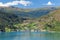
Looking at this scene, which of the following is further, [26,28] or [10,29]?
[26,28]

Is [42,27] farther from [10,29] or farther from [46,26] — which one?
[10,29]

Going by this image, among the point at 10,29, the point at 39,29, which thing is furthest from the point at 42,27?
the point at 10,29

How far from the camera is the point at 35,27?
18462cm

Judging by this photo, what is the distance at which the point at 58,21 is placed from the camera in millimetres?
195875

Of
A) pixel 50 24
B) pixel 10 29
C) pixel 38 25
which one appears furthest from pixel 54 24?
pixel 10 29

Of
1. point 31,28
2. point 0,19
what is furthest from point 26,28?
point 0,19

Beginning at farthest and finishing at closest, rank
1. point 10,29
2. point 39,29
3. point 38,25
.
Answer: point 38,25
point 39,29
point 10,29

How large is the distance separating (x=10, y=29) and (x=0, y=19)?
3840cm

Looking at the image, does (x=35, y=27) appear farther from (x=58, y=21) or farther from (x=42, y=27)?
(x=58, y=21)

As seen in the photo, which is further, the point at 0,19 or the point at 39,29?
the point at 0,19

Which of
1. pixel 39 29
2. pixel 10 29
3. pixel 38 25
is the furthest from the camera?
pixel 38 25

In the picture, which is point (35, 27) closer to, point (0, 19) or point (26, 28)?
point (26, 28)

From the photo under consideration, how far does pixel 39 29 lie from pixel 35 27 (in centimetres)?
657

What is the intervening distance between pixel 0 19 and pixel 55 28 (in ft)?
183
